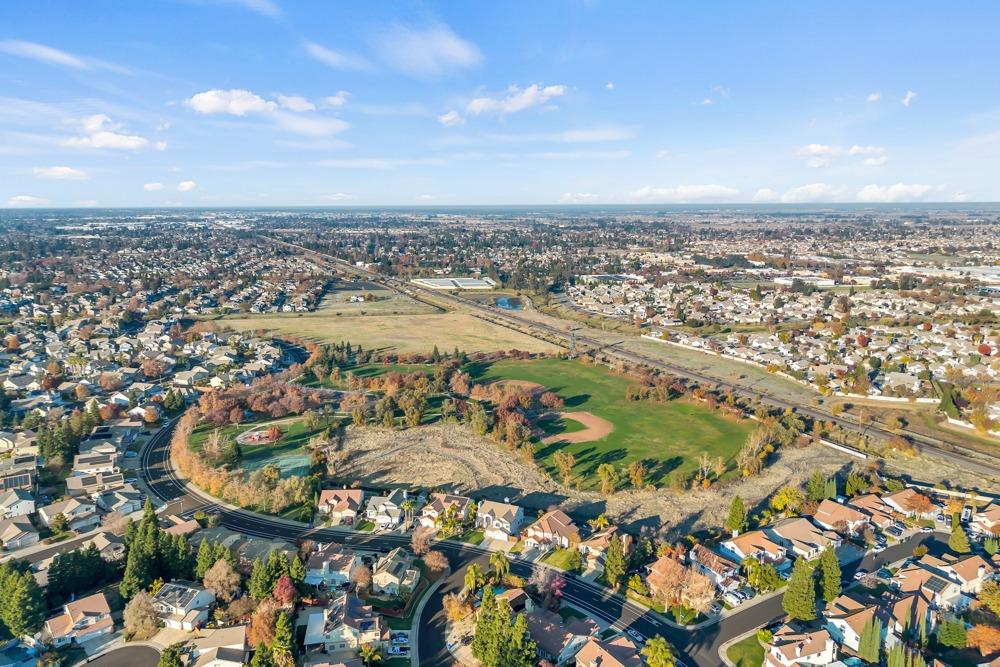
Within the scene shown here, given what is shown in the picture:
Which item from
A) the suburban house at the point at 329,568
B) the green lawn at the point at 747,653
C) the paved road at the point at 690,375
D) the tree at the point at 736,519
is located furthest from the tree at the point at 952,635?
the suburban house at the point at 329,568

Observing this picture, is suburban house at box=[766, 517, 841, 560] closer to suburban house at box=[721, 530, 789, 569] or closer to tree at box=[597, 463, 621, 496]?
suburban house at box=[721, 530, 789, 569]

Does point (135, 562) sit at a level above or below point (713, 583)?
above

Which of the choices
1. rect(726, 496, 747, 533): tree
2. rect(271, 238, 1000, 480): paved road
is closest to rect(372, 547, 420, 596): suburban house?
rect(726, 496, 747, 533): tree

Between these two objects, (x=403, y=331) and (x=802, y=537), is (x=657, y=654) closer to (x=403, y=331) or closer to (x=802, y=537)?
(x=802, y=537)

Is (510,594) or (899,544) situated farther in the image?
(899,544)

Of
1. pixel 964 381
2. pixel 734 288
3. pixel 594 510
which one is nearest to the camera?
pixel 594 510

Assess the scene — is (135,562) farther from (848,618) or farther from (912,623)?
(912,623)

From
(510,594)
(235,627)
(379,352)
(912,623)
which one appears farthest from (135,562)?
(379,352)
